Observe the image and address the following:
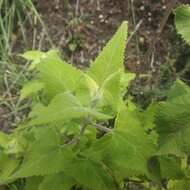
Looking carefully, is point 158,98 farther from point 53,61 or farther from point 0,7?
point 53,61

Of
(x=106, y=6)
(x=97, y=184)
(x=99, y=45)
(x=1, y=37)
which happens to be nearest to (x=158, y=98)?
(x=99, y=45)

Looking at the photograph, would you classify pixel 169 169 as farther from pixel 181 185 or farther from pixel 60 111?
pixel 60 111

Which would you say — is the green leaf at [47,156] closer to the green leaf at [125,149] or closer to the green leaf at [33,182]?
the green leaf at [125,149]

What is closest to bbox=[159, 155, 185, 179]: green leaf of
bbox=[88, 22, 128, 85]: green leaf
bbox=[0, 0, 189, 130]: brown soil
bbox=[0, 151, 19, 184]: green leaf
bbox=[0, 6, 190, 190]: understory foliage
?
bbox=[0, 6, 190, 190]: understory foliage

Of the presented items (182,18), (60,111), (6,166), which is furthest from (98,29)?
(60,111)

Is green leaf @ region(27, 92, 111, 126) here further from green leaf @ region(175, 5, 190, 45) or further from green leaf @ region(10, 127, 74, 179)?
green leaf @ region(175, 5, 190, 45)
